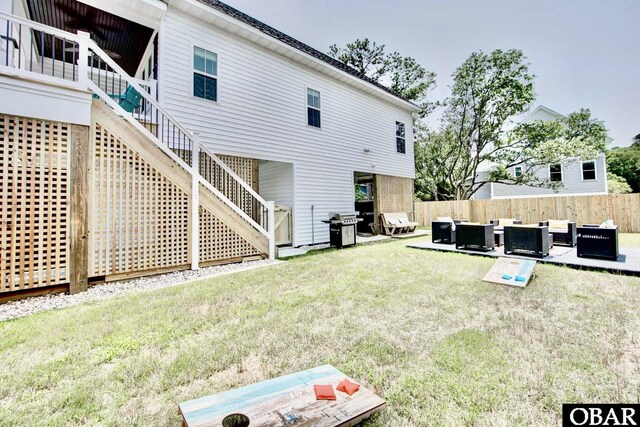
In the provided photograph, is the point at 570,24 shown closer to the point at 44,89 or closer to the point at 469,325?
the point at 469,325

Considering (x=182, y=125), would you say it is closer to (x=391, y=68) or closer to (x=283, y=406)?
(x=283, y=406)

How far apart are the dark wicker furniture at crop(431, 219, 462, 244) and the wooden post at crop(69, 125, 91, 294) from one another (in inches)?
361

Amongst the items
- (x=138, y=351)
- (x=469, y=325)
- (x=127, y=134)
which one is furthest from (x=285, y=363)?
(x=127, y=134)

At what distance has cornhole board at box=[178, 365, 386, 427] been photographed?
1.54 m

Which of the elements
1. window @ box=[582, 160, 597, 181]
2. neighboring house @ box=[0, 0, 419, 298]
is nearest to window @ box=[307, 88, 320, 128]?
neighboring house @ box=[0, 0, 419, 298]

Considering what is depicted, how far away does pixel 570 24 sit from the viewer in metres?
11.4

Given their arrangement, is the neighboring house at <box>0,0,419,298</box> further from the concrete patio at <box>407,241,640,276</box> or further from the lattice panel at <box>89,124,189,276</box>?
the concrete patio at <box>407,241,640,276</box>

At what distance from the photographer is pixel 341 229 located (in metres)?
8.91

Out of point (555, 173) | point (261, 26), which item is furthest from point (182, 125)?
point (555, 173)

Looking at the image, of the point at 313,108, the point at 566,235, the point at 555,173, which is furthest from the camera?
the point at 555,173

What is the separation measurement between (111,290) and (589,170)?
24250 mm

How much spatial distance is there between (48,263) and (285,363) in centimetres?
426

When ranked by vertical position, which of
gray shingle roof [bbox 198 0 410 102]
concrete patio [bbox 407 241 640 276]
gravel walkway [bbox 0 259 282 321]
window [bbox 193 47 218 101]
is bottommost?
gravel walkway [bbox 0 259 282 321]

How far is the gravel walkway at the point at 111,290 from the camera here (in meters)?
3.82
